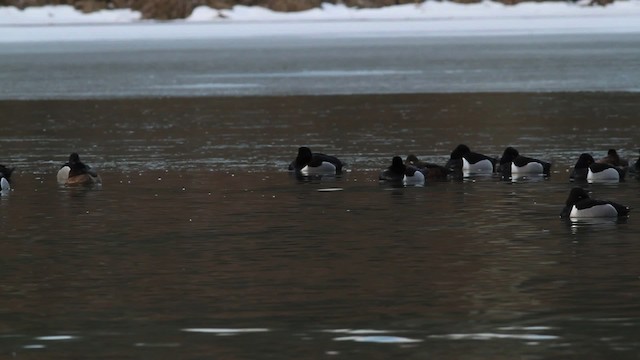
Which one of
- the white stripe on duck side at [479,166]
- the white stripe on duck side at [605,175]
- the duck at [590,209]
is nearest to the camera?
the duck at [590,209]

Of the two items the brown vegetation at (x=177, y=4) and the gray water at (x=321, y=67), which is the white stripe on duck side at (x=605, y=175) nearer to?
the gray water at (x=321, y=67)

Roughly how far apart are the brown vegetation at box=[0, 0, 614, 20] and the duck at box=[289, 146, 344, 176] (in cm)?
10503

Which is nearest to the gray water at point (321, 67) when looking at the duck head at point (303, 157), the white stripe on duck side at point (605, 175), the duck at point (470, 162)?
the duck at point (470, 162)

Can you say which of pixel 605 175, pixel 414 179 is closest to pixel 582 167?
pixel 605 175

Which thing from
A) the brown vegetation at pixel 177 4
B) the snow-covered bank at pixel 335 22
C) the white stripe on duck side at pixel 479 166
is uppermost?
the white stripe on duck side at pixel 479 166

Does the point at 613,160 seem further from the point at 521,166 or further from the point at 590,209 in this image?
the point at 590,209

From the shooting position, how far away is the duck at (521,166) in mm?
22938

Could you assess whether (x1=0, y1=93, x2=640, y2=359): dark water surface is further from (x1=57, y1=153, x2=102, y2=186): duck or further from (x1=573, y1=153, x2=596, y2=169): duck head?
(x1=573, y1=153, x2=596, y2=169): duck head

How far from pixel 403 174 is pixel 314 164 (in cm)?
190

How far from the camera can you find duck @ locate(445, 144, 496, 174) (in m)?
23.6

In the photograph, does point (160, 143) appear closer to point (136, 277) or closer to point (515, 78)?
point (136, 277)

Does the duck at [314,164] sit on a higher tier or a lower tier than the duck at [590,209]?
lower

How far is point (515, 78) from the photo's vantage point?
1941 inches

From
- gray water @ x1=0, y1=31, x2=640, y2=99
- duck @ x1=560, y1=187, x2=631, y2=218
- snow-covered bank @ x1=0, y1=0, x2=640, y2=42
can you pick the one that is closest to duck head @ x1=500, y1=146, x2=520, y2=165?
duck @ x1=560, y1=187, x2=631, y2=218
